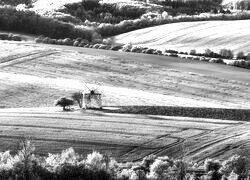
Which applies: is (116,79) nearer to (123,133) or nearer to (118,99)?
(118,99)

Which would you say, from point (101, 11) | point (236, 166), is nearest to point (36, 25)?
point (101, 11)

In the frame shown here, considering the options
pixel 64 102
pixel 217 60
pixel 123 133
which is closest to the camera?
pixel 123 133

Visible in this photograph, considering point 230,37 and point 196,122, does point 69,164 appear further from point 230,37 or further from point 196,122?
point 230,37

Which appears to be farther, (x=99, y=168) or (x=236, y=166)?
(x=99, y=168)

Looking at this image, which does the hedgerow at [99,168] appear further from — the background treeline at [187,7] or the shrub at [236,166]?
the background treeline at [187,7]

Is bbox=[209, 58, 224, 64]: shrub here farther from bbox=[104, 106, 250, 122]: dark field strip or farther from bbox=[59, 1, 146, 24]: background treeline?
bbox=[59, 1, 146, 24]: background treeline
